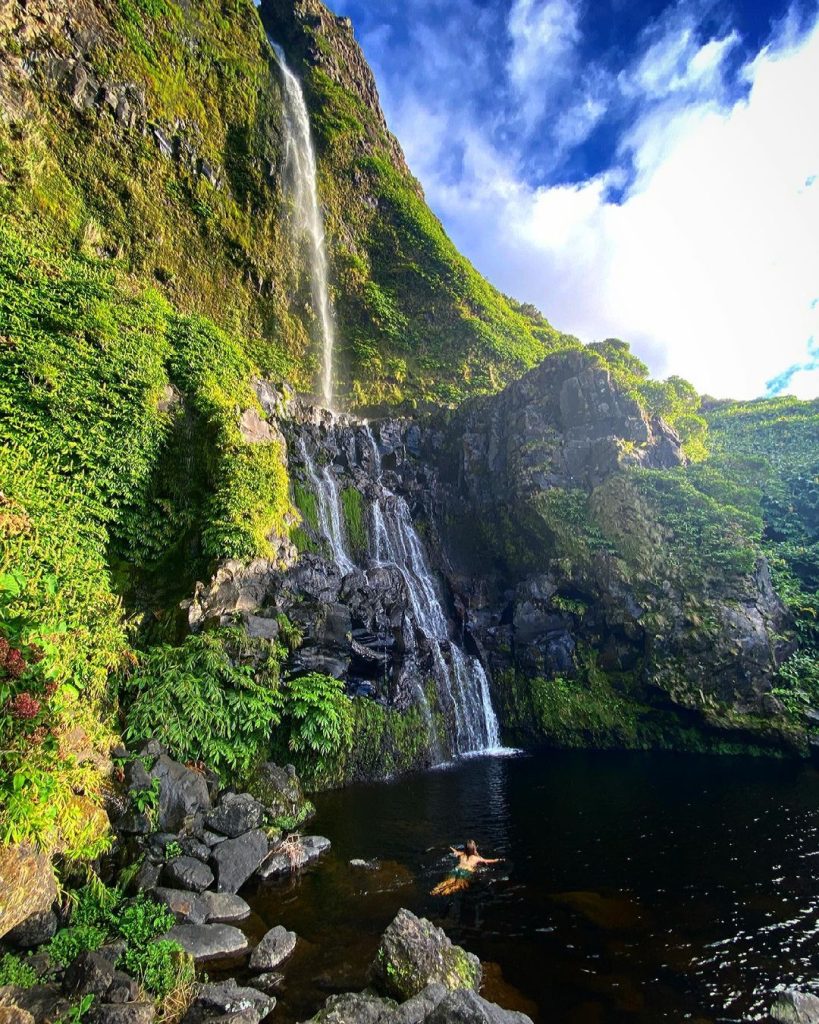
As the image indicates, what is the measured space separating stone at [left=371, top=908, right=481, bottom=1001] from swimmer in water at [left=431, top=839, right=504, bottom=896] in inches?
101

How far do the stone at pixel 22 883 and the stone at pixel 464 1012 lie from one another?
15.7 feet

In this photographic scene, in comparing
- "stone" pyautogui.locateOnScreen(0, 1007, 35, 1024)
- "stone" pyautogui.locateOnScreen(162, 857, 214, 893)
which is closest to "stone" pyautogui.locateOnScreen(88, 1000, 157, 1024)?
"stone" pyautogui.locateOnScreen(0, 1007, 35, 1024)

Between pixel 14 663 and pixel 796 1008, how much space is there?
10505 mm

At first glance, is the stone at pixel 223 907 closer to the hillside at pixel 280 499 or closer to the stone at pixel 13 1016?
the hillside at pixel 280 499

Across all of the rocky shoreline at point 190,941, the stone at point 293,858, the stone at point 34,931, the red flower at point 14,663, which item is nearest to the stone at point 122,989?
the rocky shoreline at point 190,941

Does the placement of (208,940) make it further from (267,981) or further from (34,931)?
(34,931)

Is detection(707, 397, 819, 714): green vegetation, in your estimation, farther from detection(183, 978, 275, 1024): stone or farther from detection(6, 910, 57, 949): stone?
detection(6, 910, 57, 949): stone

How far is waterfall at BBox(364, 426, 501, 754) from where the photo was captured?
22.1 meters

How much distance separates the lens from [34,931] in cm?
658

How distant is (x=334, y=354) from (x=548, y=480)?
20.2 m

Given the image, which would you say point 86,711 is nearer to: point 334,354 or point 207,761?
point 207,761

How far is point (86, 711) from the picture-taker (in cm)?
1011

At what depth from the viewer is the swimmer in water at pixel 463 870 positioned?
9.50 metres

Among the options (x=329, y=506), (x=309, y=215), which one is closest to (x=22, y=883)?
(x=329, y=506)
